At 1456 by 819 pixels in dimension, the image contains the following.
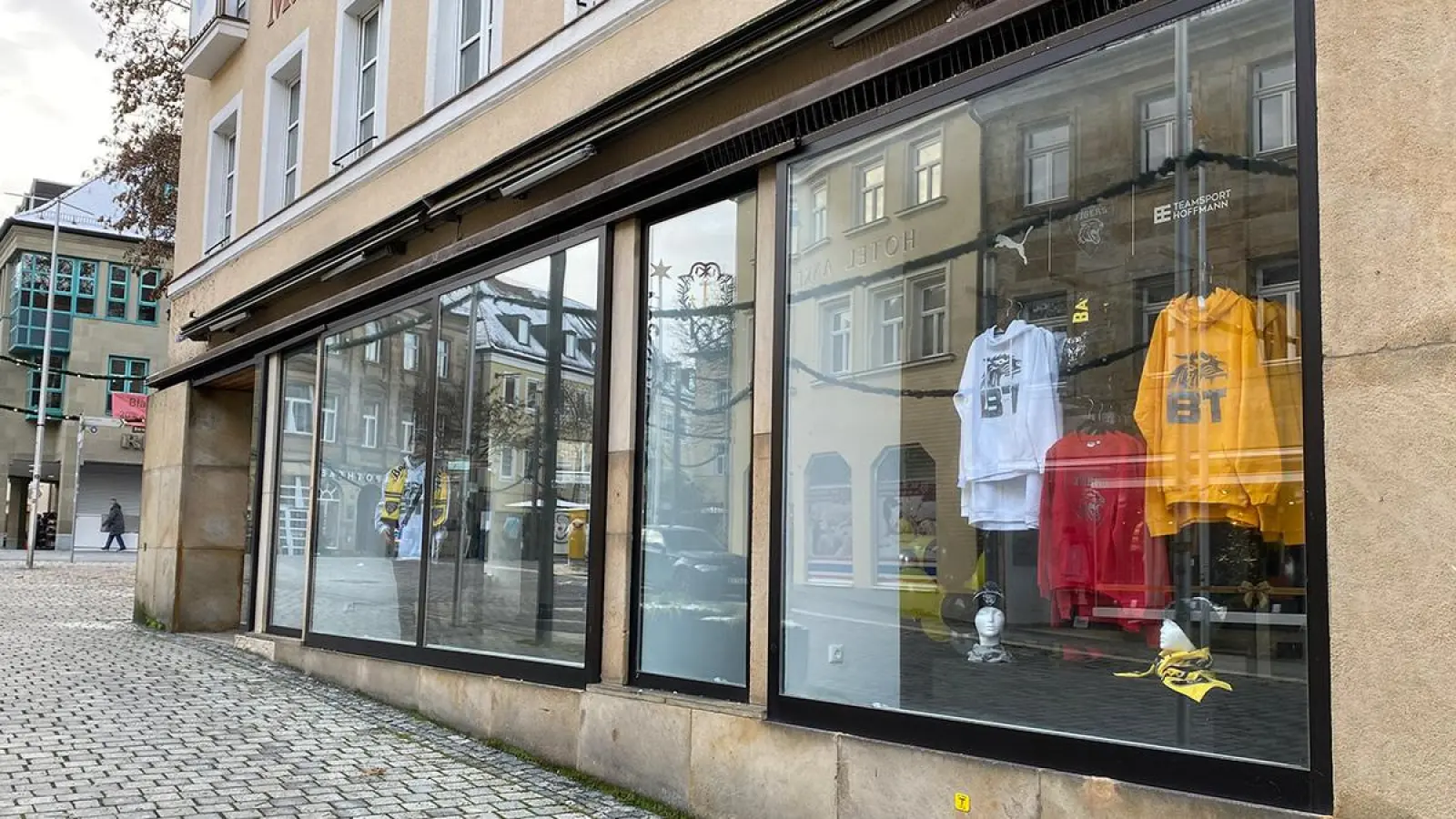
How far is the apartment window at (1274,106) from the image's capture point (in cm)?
428

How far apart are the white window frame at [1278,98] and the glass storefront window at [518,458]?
4.48 meters

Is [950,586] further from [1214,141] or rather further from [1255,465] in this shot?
[1214,141]

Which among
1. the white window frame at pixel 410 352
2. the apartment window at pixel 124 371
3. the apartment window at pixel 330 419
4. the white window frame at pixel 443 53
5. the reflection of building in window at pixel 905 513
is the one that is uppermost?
the apartment window at pixel 124 371

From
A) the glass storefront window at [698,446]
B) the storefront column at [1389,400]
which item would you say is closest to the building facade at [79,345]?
the glass storefront window at [698,446]

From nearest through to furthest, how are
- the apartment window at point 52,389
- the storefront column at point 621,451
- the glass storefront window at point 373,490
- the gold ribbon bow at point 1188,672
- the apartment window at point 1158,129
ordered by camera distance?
the gold ribbon bow at point 1188,672
the apartment window at point 1158,129
the storefront column at point 621,451
the glass storefront window at point 373,490
the apartment window at point 52,389

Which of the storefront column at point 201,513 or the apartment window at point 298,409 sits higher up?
the apartment window at point 298,409

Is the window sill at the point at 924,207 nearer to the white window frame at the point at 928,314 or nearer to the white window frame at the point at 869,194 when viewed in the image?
the white window frame at the point at 869,194

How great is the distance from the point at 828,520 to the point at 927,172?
1.74 m

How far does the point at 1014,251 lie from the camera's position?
5523 mm

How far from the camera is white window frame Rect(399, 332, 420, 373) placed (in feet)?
35.1

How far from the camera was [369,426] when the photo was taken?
1148cm

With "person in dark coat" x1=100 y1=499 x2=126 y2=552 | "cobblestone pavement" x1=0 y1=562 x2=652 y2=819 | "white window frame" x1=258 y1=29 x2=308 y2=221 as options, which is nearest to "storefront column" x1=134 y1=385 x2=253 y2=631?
"white window frame" x1=258 y1=29 x2=308 y2=221

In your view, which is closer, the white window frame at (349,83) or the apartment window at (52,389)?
the white window frame at (349,83)

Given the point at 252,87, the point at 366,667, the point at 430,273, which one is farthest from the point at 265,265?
the point at 366,667
